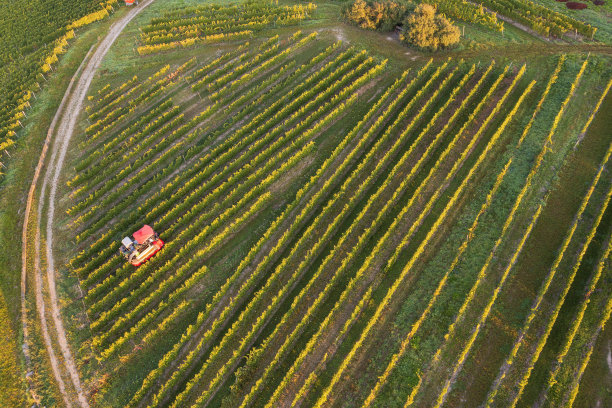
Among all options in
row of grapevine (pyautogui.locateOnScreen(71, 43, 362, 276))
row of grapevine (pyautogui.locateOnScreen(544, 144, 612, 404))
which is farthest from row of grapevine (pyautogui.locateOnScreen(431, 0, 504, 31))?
row of grapevine (pyautogui.locateOnScreen(544, 144, 612, 404))

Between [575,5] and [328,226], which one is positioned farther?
[575,5]

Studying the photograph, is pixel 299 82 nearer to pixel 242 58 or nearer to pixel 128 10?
pixel 242 58

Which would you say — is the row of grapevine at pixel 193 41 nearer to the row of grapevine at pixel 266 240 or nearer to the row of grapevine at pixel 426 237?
the row of grapevine at pixel 266 240

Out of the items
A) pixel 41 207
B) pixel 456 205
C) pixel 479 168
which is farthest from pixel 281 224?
pixel 41 207

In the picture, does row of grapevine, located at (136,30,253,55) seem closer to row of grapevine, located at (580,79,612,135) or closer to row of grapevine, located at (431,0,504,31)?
row of grapevine, located at (431,0,504,31)

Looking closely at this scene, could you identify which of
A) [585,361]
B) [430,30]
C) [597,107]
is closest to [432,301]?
[585,361]

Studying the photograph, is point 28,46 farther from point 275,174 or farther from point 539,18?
point 539,18
